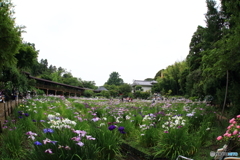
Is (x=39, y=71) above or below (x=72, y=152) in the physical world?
above

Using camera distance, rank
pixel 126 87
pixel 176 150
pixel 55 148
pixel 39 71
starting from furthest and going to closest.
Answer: pixel 39 71 → pixel 126 87 → pixel 176 150 → pixel 55 148

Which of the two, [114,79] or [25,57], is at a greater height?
[114,79]

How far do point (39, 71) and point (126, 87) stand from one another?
27526mm

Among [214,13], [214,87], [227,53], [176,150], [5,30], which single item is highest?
[214,13]

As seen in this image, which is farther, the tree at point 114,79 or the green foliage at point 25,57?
the tree at point 114,79

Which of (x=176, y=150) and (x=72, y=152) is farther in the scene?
(x=176, y=150)

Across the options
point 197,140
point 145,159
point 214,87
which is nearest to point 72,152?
point 145,159

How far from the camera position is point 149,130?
3.85 metres

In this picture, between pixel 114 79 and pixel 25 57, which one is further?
pixel 114 79

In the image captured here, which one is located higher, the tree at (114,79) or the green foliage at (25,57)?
the tree at (114,79)

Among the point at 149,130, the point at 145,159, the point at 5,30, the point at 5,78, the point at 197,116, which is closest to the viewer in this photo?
the point at 145,159

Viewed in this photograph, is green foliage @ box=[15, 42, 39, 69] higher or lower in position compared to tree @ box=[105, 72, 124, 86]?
lower

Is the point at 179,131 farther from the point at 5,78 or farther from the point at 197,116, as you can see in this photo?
the point at 5,78

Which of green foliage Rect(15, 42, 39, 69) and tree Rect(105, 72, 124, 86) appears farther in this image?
tree Rect(105, 72, 124, 86)
